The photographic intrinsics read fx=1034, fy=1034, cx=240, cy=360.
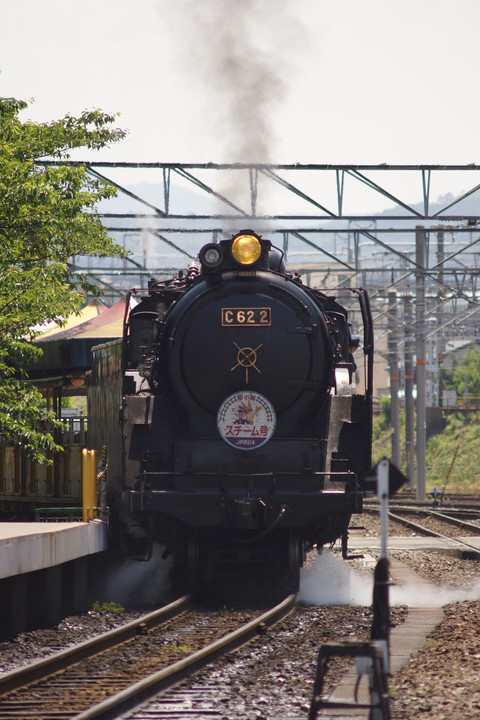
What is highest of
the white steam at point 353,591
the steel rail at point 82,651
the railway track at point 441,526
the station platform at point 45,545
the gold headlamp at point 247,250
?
the gold headlamp at point 247,250

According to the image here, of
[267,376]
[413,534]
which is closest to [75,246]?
[267,376]

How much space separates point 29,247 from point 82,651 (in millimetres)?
8726

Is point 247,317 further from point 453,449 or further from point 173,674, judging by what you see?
point 453,449

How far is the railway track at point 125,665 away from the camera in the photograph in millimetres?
6594

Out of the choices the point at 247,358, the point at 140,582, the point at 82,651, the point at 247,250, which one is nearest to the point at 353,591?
the point at 140,582

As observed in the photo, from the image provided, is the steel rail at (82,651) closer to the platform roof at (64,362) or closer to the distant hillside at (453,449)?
the platform roof at (64,362)

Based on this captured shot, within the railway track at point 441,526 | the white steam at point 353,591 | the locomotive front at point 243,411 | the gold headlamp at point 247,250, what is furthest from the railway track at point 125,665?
the railway track at point 441,526

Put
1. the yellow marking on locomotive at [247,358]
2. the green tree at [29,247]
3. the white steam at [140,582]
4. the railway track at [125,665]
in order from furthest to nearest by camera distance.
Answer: the green tree at [29,247] → the white steam at [140,582] → the yellow marking on locomotive at [247,358] → the railway track at [125,665]

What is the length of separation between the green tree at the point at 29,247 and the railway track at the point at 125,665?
189 inches

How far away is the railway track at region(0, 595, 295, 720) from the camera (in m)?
6.59

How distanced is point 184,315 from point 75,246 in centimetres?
558

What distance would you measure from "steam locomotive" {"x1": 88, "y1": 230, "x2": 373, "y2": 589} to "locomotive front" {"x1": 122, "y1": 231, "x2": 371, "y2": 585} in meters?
0.01

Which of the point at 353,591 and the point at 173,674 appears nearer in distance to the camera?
the point at 173,674

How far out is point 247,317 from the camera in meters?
11.2
